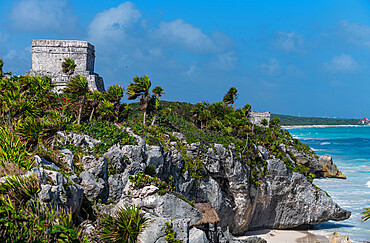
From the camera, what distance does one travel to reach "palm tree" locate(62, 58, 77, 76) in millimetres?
29828

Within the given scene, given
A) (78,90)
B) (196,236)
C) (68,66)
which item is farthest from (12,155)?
(68,66)

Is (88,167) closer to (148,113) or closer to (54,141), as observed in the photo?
(54,141)

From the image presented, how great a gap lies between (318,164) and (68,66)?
37.4m

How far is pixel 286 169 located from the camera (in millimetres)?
29938

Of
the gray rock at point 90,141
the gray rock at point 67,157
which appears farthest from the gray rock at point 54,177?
the gray rock at point 90,141

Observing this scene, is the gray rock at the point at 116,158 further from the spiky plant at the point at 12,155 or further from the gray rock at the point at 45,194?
the gray rock at the point at 45,194

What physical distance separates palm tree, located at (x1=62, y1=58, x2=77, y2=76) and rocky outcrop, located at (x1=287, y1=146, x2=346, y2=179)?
29.7 m

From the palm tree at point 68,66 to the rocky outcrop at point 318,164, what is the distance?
29.7m

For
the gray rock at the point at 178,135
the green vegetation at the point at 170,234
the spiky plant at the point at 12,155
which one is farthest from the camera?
the gray rock at the point at 178,135

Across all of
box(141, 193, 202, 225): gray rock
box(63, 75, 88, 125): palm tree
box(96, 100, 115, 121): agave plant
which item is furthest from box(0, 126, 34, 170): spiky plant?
box(96, 100, 115, 121): agave plant

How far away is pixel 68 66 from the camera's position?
1182 inches

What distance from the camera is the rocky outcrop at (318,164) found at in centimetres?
4662

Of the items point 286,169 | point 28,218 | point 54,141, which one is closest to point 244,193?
point 286,169

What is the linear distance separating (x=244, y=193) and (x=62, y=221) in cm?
1910
